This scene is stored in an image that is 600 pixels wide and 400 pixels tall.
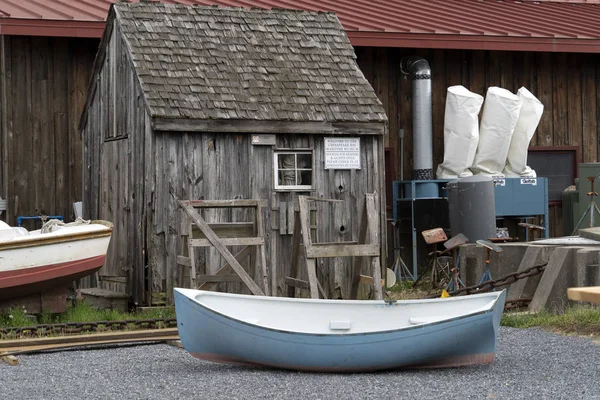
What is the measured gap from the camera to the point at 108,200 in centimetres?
1482

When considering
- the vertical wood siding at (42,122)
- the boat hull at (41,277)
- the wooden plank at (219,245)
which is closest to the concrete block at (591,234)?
the wooden plank at (219,245)

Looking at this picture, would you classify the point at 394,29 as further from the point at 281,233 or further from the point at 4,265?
the point at 4,265

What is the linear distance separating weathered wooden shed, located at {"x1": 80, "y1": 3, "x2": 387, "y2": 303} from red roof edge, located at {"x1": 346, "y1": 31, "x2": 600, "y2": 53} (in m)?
2.38

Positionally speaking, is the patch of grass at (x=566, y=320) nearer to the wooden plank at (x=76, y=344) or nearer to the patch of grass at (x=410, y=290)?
the patch of grass at (x=410, y=290)

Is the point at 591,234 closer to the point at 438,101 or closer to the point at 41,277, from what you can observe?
the point at 438,101

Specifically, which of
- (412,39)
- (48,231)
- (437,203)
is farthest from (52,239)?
(412,39)

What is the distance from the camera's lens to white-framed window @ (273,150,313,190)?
1400cm

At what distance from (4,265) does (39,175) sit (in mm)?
4468

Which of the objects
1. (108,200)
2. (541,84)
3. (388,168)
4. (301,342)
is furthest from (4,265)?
(541,84)

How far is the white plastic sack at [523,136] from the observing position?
688 inches

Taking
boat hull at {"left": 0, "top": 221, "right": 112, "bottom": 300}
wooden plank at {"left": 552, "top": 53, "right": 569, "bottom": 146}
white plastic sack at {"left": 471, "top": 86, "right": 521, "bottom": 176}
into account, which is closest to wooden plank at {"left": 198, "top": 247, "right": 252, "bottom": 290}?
boat hull at {"left": 0, "top": 221, "right": 112, "bottom": 300}

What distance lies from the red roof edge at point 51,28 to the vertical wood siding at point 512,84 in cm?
442

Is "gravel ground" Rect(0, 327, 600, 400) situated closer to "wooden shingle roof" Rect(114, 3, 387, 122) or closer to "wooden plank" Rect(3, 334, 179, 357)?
"wooden plank" Rect(3, 334, 179, 357)

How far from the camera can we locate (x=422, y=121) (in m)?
17.4
